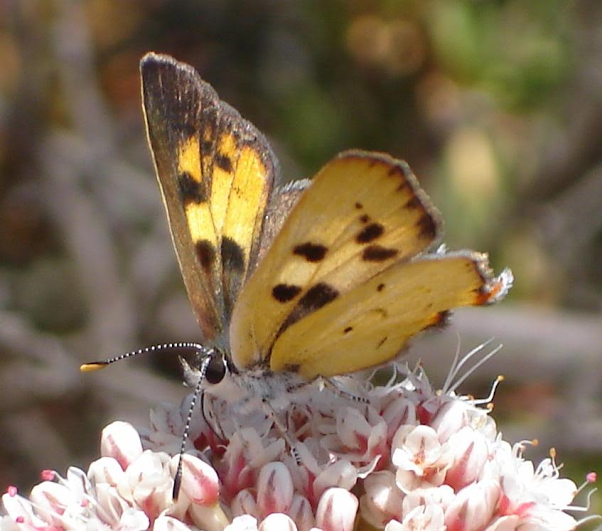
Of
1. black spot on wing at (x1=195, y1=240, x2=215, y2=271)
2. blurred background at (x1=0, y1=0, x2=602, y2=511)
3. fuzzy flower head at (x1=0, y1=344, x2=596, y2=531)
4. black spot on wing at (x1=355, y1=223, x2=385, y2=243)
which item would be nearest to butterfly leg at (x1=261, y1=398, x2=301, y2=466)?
fuzzy flower head at (x1=0, y1=344, x2=596, y2=531)

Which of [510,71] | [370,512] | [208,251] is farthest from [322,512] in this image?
[510,71]

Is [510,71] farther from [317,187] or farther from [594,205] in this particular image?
[317,187]

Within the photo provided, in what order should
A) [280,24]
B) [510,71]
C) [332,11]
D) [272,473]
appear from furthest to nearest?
[280,24] < [332,11] < [510,71] < [272,473]

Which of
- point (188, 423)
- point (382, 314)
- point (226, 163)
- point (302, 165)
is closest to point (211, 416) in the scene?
point (188, 423)

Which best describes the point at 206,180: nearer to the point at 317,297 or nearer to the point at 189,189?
the point at 189,189

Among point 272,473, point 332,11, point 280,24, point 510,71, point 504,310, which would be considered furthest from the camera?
point 280,24

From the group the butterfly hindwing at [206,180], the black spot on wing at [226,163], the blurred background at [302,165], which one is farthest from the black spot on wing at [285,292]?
the blurred background at [302,165]
